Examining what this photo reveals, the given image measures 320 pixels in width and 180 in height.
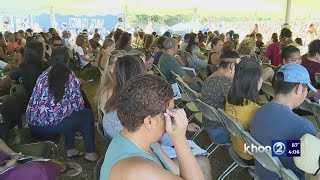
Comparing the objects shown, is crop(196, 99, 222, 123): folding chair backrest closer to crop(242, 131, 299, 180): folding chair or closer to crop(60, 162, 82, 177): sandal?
crop(242, 131, 299, 180): folding chair

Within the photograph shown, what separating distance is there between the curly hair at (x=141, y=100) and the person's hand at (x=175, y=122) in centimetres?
3

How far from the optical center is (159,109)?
1.34 metres

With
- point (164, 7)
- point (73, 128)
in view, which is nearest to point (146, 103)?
point (73, 128)

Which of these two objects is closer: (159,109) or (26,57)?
(159,109)

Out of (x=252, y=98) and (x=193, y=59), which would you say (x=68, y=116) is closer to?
(x=252, y=98)

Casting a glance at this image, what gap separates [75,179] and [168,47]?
9.06 ft

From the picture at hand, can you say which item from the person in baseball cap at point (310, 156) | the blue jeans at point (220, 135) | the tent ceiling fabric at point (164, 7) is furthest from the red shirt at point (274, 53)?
the person in baseball cap at point (310, 156)

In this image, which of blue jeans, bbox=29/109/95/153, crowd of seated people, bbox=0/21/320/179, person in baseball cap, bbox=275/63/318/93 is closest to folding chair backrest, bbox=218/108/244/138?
crowd of seated people, bbox=0/21/320/179

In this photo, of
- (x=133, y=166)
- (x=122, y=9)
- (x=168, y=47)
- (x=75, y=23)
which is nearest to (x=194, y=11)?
(x=122, y=9)

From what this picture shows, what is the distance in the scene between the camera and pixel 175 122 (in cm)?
135

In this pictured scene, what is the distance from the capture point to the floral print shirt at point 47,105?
337 centimetres

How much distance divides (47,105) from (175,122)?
2340mm

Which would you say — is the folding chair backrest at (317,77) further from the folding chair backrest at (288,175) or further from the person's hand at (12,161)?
the person's hand at (12,161)
